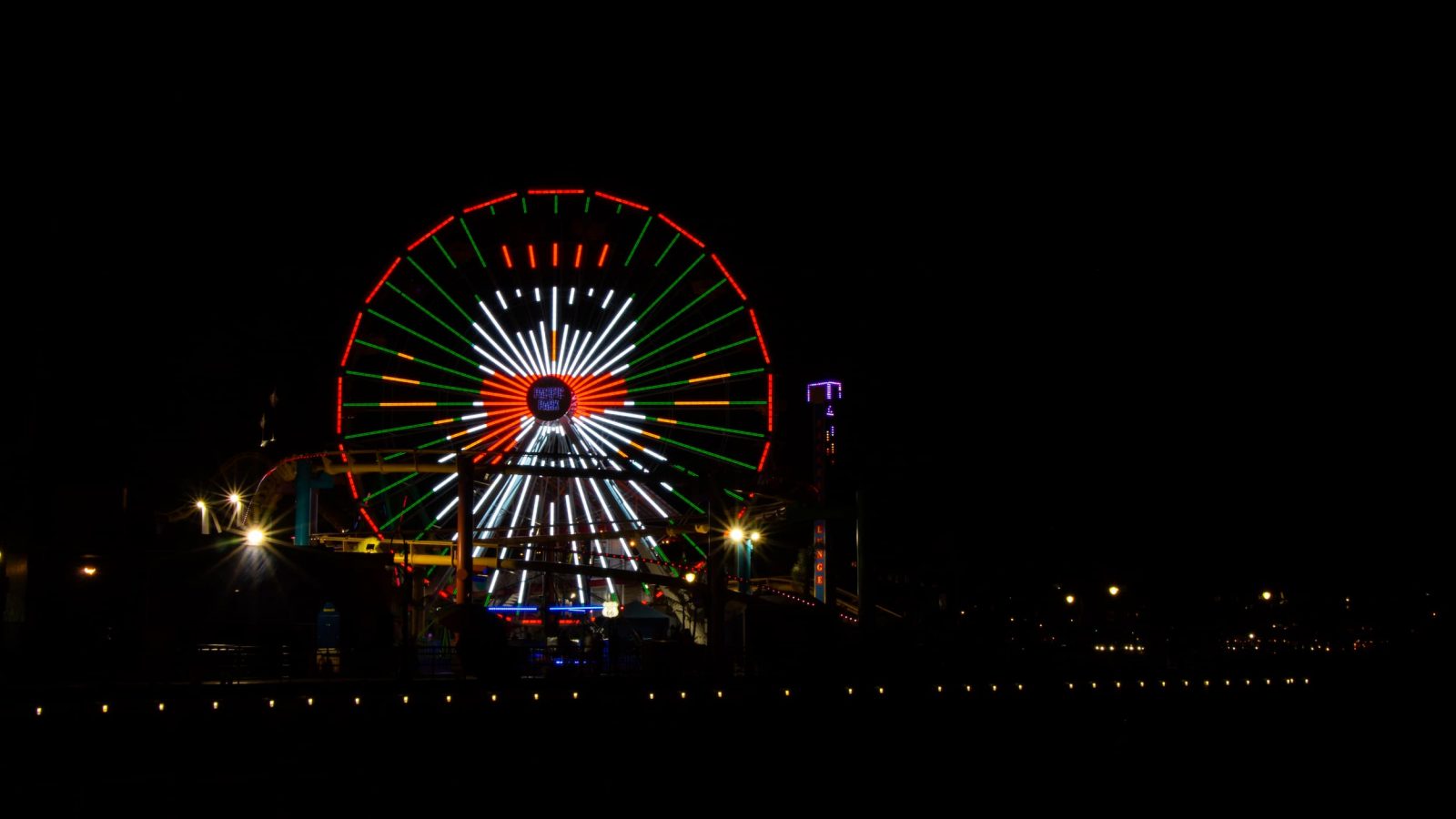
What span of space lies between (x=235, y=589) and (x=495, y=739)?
9.60 meters

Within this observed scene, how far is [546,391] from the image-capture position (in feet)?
113

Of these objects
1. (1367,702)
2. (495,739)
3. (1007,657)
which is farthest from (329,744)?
(1367,702)

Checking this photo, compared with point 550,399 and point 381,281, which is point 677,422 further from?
point 381,281

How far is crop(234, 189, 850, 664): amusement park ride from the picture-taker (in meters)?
33.6

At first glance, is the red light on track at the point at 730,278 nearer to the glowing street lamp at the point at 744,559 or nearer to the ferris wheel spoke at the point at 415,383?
the glowing street lamp at the point at 744,559

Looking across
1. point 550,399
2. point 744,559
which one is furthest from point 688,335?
point 744,559

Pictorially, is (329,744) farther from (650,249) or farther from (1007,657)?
(650,249)

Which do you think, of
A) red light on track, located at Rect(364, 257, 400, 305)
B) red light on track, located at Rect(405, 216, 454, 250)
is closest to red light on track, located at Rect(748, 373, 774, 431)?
red light on track, located at Rect(405, 216, 454, 250)

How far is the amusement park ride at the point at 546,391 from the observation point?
33.6 m

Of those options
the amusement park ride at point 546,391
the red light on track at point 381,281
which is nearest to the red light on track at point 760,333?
the amusement park ride at point 546,391

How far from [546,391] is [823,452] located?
10.4 m

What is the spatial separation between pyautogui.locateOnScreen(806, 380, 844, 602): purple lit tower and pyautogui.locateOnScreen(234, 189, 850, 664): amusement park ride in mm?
2072

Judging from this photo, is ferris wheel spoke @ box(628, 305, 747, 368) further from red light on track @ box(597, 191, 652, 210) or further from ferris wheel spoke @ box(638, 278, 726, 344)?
red light on track @ box(597, 191, 652, 210)

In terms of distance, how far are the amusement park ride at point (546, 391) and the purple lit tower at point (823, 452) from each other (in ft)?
6.80
